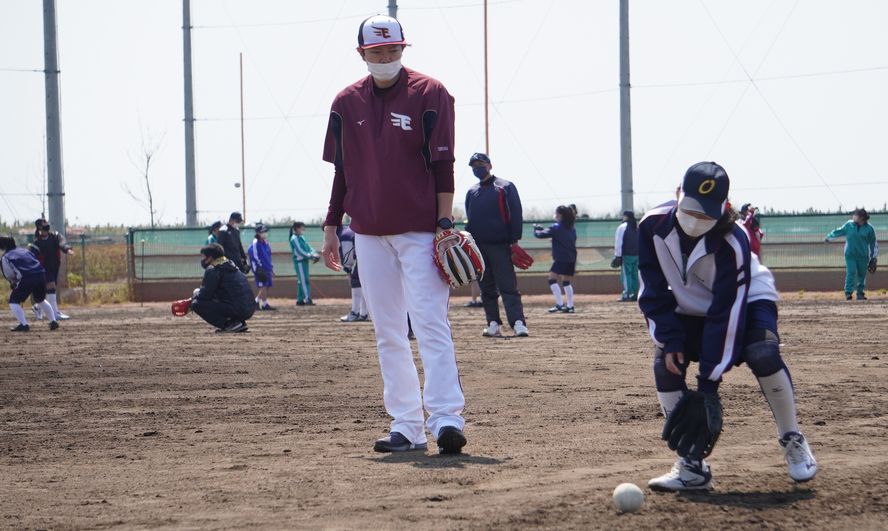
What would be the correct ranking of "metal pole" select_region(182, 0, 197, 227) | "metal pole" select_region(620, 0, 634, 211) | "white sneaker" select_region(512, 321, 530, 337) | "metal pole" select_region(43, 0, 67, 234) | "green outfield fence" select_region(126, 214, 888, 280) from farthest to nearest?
"metal pole" select_region(182, 0, 197, 227) < "metal pole" select_region(620, 0, 634, 211) < "green outfield fence" select_region(126, 214, 888, 280) < "metal pole" select_region(43, 0, 67, 234) < "white sneaker" select_region(512, 321, 530, 337)

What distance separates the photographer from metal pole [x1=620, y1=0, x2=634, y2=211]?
112ft

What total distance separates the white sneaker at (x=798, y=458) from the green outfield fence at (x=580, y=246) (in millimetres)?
26780

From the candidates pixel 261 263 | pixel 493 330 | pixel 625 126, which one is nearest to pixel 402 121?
pixel 493 330

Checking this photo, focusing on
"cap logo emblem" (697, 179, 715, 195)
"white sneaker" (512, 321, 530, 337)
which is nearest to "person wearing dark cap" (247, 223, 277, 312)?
"white sneaker" (512, 321, 530, 337)

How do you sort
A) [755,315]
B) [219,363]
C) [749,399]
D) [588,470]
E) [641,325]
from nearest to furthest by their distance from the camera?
[755,315] → [588,470] → [749,399] → [219,363] → [641,325]

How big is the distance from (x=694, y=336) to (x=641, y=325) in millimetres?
11939

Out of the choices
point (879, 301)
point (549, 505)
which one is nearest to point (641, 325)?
point (879, 301)

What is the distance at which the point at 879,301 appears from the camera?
2411 centimetres

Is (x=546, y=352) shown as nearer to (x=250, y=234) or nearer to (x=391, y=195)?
(x=391, y=195)

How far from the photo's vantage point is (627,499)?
5.14 meters

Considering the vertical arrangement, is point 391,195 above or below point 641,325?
above

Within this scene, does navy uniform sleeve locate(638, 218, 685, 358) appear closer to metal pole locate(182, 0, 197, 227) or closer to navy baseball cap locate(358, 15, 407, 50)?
navy baseball cap locate(358, 15, 407, 50)

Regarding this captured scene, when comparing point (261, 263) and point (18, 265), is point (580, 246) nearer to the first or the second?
point (261, 263)

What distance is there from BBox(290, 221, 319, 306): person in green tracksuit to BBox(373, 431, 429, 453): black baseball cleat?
19716 millimetres
